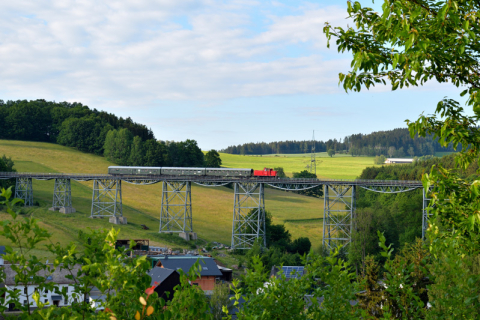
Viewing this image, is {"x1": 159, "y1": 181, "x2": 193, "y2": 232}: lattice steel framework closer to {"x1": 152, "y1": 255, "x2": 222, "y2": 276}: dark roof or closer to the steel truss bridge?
the steel truss bridge

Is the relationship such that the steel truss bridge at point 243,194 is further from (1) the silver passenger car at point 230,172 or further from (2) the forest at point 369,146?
(2) the forest at point 369,146

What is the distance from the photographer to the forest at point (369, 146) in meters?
152

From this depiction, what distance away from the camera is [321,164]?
131 meters

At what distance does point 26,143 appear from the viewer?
3551 inches

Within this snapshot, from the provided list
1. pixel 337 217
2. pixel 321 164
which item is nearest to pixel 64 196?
pixel 337 217

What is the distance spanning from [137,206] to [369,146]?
108891 mm

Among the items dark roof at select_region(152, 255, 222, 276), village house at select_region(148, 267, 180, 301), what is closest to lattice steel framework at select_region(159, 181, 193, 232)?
dark roof at select_region(152, 255, 222, 276)

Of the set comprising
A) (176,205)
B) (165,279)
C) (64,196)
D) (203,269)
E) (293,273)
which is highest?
(293,273)

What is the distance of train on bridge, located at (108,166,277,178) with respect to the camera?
1830 inches

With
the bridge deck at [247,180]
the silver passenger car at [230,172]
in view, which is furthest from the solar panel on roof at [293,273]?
the silver passenger car at [230,172]

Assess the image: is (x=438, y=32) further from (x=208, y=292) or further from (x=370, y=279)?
Answer: (x=208, y=292)

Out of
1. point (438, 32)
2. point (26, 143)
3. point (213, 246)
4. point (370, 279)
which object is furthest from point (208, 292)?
point (26, 143)

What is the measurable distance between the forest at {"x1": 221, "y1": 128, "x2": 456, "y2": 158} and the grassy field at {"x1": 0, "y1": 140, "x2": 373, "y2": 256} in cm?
7465

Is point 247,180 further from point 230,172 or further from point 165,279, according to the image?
point 165,279
